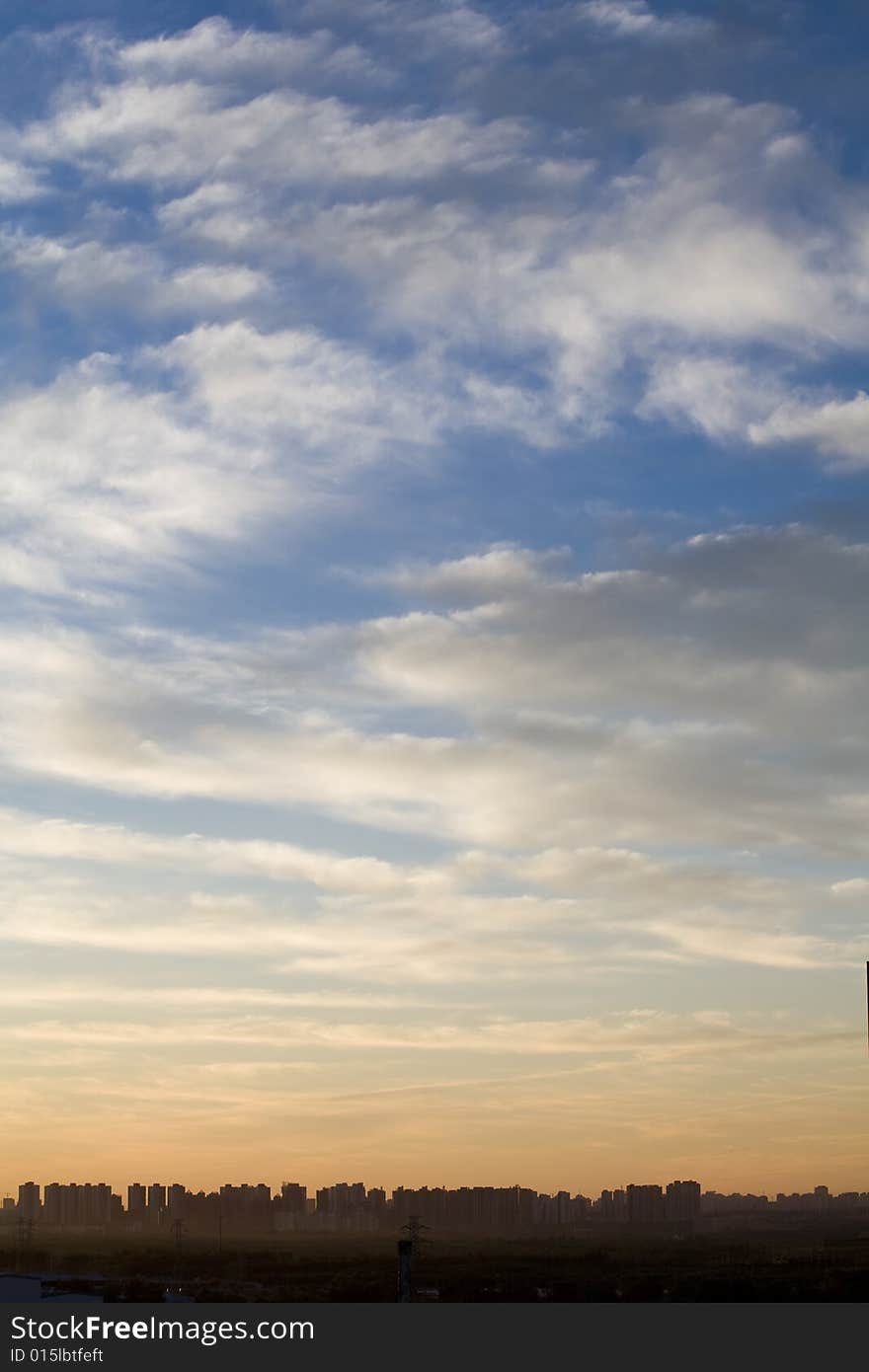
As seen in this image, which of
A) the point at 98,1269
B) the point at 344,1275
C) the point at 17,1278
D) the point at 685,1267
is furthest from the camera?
the point at 98,1269

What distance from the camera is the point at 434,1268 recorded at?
636ft

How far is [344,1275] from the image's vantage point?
167125mm
